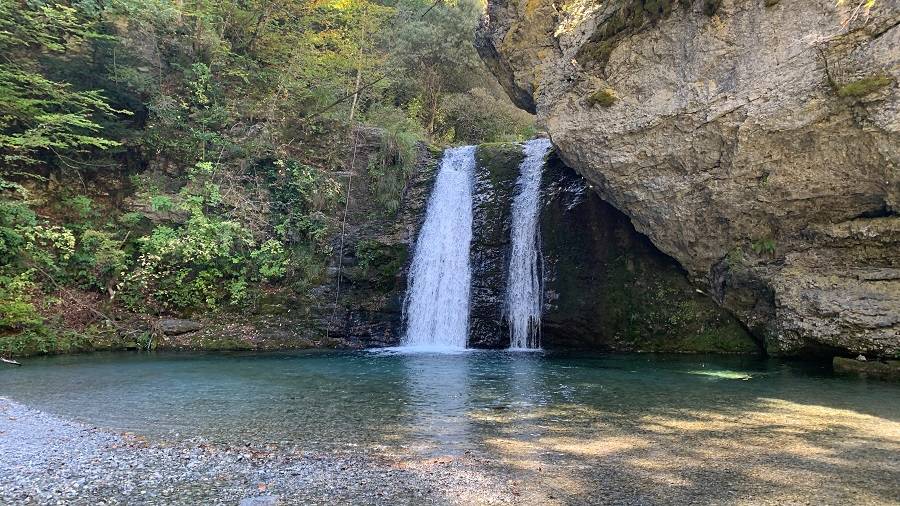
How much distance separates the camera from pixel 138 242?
13.9 m

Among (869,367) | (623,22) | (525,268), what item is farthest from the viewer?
(525,268)

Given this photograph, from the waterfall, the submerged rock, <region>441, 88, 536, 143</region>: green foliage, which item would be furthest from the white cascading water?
<region>441, 88, 536, 143</region>: green foliage

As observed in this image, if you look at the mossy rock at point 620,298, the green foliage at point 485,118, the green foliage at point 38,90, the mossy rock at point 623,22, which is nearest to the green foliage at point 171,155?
the green foliage at point 38,90

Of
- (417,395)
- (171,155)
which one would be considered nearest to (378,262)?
(171,155)

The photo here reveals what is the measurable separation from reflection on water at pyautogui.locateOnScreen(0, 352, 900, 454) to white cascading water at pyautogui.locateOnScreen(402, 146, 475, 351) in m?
2.31

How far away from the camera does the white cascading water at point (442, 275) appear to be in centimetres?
1428

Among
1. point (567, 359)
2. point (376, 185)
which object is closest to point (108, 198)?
point (376, 185)

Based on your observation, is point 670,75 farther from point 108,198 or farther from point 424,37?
point 424,37

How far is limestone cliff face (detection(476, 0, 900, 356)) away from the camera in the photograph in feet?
29.7

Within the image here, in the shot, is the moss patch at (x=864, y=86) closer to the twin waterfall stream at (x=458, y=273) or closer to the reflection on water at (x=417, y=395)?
the reflection on water at (x=417, y=395)

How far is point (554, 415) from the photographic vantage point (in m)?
6.73

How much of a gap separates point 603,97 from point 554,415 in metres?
7.03

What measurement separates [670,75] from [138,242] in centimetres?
1274

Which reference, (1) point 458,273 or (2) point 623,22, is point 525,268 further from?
(2) point 623,22
